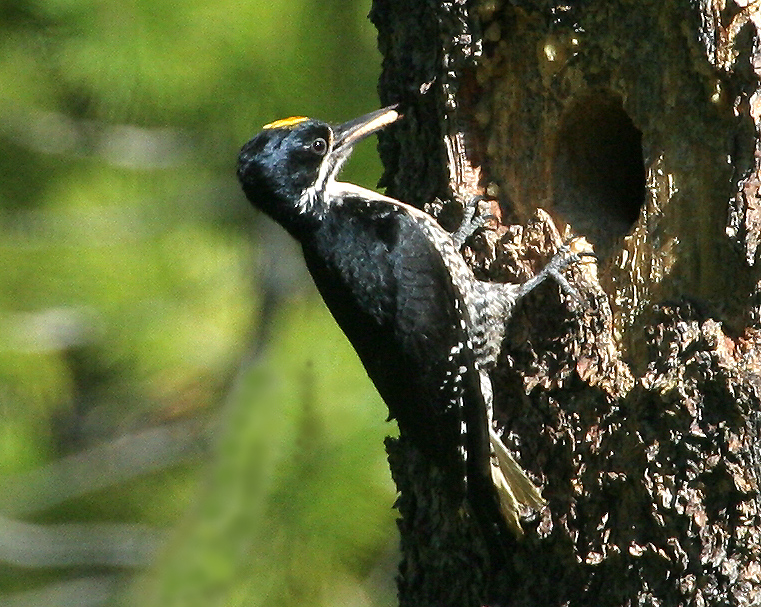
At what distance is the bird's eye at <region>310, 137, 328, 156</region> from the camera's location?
4.23 metres

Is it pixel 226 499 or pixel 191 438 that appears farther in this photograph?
pixel 191 438

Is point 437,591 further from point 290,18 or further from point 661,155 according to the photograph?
point 290,18

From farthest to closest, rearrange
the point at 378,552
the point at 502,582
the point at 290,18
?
the point at 290,18 < the point at 378,552 < the point at 502,582

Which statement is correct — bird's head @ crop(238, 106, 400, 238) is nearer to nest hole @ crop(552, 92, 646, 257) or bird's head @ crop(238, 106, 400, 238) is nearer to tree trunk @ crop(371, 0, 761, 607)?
tree trunk @ crop(371, 0, 761, 607)

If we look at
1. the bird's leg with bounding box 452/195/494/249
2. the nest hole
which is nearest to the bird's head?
the bird's leg with bounding box 452/195/494/249

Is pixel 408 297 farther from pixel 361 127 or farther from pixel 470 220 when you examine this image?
pixel 361 127

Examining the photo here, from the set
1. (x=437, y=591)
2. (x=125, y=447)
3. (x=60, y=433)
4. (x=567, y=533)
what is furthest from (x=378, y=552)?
(x=60, y=433)

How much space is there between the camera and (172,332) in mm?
7387

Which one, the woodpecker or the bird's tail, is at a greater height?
the woodpecker

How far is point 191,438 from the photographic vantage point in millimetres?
8242

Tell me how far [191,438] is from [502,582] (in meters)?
4.83

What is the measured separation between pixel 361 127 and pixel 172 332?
3.57m

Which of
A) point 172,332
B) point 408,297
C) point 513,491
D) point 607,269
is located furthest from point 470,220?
point 172,332

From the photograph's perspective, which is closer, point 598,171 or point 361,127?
point 598,171
